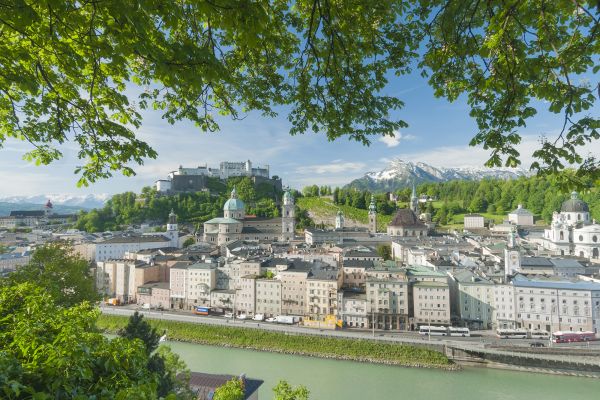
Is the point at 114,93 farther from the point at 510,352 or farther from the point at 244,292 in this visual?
the point at 244,292

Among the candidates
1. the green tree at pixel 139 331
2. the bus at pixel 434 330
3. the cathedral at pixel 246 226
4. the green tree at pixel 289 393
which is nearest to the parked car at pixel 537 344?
the bus at pixel 434 330

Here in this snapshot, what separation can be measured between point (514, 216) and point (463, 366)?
41.0m

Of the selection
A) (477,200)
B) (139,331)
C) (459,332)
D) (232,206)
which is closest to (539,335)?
(459,332)

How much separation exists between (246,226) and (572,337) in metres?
34.9

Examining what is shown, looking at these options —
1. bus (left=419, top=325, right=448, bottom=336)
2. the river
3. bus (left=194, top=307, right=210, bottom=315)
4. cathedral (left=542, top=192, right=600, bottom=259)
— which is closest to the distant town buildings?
bus (left=194, top=307, right=210, bottom=315)

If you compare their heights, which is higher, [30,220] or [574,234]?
[30,220]

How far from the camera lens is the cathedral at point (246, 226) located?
40.6 m

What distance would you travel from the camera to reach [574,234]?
32.7 m

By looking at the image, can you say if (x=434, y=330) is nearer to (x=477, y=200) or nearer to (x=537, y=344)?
(x=537, y=344)

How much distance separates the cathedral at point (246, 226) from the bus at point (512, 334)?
1051 inches

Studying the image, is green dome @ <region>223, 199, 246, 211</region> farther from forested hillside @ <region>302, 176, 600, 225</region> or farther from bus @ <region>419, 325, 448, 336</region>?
bus @ <region>419, 325, 448, 336</region>

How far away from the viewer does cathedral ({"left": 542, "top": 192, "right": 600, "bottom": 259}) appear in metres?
31.2

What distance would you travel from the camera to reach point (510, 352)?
1559cm

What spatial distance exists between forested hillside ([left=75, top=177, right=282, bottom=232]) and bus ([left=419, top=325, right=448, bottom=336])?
33.6 m
